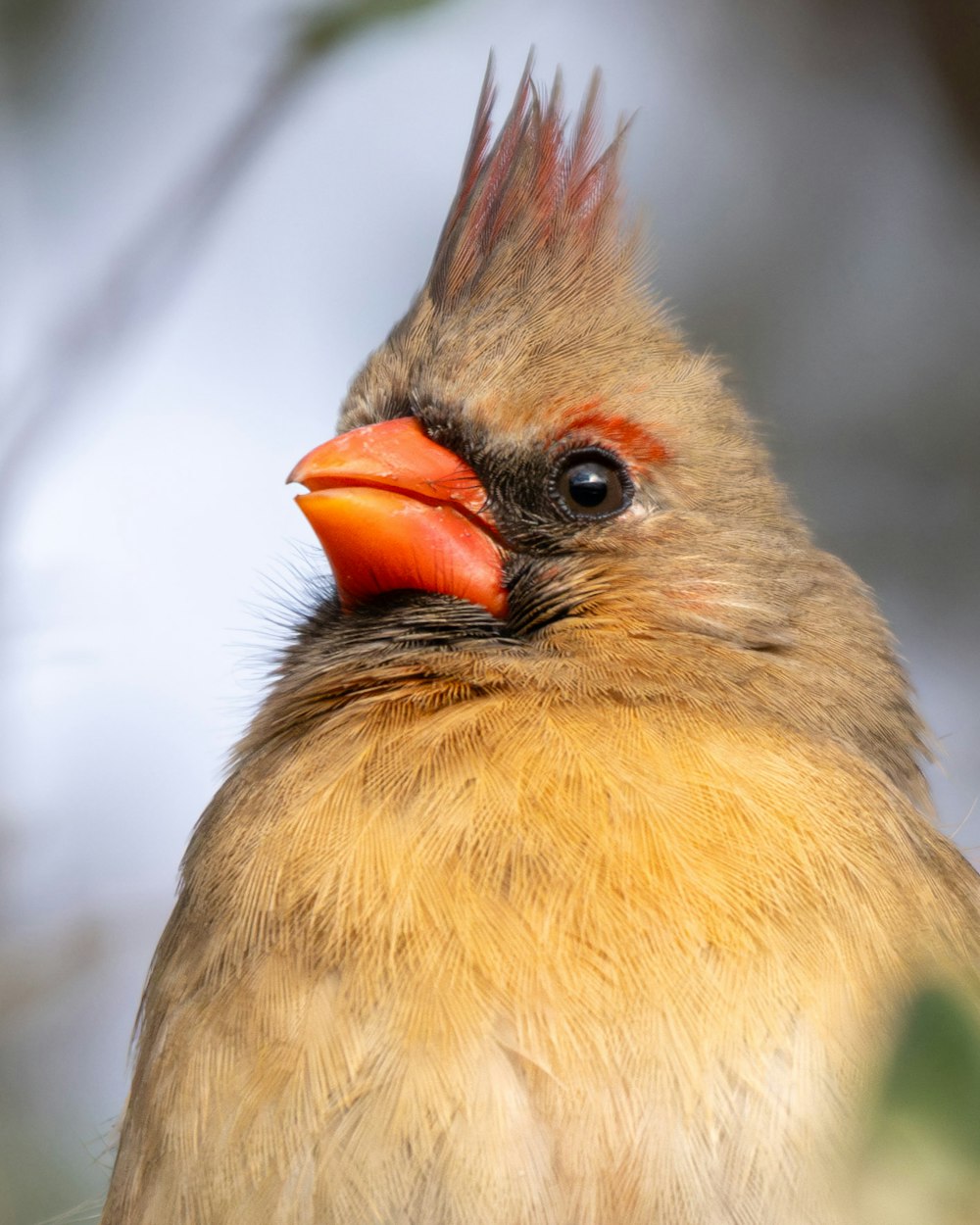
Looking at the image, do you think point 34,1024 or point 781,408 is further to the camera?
point 781,408

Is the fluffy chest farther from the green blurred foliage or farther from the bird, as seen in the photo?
the green blurred foliage

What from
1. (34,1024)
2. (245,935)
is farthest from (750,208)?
(245,935)

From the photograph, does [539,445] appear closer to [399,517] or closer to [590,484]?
[590,484]

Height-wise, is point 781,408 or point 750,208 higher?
point 750,208

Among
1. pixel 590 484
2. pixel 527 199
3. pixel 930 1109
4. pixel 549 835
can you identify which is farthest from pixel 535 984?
pixel 527 199

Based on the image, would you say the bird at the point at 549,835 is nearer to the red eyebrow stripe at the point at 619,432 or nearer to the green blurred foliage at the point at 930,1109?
the red eyebrow stripe at the point at 619,432

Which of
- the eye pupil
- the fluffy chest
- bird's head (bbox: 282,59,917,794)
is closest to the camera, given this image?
the fluffy chest

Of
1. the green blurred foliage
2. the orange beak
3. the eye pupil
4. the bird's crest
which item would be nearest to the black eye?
the eye pupil

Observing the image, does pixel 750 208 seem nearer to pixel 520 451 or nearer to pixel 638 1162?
pixel 520 451
